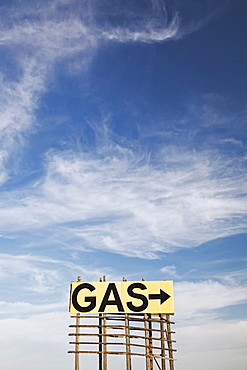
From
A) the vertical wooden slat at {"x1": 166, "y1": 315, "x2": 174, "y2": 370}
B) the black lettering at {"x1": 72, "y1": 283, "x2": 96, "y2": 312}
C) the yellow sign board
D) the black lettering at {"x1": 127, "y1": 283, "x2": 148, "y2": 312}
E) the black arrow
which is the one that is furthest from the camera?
the black arrow

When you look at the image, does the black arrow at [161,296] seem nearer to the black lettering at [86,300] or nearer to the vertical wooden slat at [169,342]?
the vertical wooden slat at [169,342]

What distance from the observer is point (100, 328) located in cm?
1812

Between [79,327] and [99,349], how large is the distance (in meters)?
1.35

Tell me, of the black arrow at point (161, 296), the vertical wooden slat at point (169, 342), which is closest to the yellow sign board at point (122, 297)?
the black arrow at point (161, 296)

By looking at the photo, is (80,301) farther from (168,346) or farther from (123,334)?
(168,346)

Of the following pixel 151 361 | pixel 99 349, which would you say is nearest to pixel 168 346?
pixel 151 361

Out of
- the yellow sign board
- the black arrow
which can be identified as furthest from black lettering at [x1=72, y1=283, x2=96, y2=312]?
the black arrow

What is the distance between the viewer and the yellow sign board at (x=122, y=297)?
18.7 meters

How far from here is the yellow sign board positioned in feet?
61.4

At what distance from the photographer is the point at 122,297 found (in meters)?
19.0

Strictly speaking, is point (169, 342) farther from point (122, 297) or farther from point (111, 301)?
point (111, 301)

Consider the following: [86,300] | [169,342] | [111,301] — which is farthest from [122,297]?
[169,342]

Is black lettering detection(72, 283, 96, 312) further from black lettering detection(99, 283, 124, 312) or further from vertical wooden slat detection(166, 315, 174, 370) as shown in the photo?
vertical wooden slat detection(166, 315, 174, 370)

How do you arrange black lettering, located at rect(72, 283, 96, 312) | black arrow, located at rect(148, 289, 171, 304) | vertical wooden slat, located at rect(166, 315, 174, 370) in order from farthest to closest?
1. black arrow, located at rect(148, 289, 171, 304)
2. vertical wooden slat, located at rect(166, 315, 174, 370)
3. black lettering, located at rect(72, 283, 96, 312)
